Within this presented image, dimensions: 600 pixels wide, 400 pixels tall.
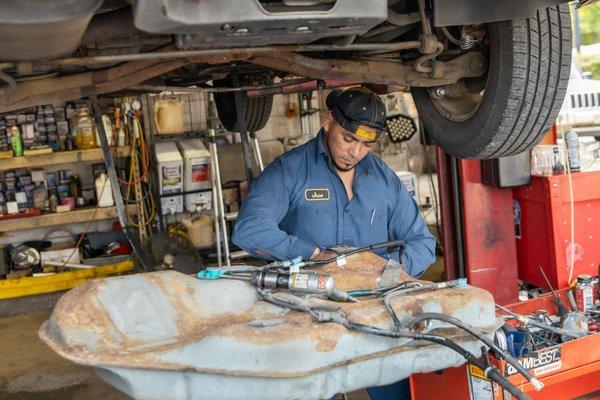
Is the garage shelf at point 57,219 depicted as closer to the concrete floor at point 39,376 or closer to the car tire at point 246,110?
the concrete floor at point 39,376

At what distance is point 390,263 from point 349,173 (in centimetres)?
86

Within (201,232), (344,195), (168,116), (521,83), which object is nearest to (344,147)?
(344,195)

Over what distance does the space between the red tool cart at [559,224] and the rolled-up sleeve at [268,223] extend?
61.3 inches

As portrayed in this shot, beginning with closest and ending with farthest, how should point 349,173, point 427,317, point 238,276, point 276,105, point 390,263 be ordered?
point 427,317 → point 238,276 → point 390,263 → point 349,173 → point 276,105

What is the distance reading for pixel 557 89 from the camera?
2357 millimetres

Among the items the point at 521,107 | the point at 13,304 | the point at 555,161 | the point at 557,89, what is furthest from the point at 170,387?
the point at 13,304

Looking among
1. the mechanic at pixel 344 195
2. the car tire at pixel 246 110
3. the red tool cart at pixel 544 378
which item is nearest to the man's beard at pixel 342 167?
the mechanic at pixel 344 195

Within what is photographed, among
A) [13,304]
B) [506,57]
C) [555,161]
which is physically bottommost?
[13,304]

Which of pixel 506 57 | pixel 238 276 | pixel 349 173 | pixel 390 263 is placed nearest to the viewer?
pixel 238 276

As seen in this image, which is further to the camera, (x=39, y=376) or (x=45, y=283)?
(x=45, y=283)

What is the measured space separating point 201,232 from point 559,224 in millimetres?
2927

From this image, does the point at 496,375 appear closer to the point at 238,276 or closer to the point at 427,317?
the point at 427,317

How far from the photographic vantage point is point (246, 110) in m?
4.68

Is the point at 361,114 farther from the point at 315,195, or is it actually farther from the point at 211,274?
the point at 211,274
